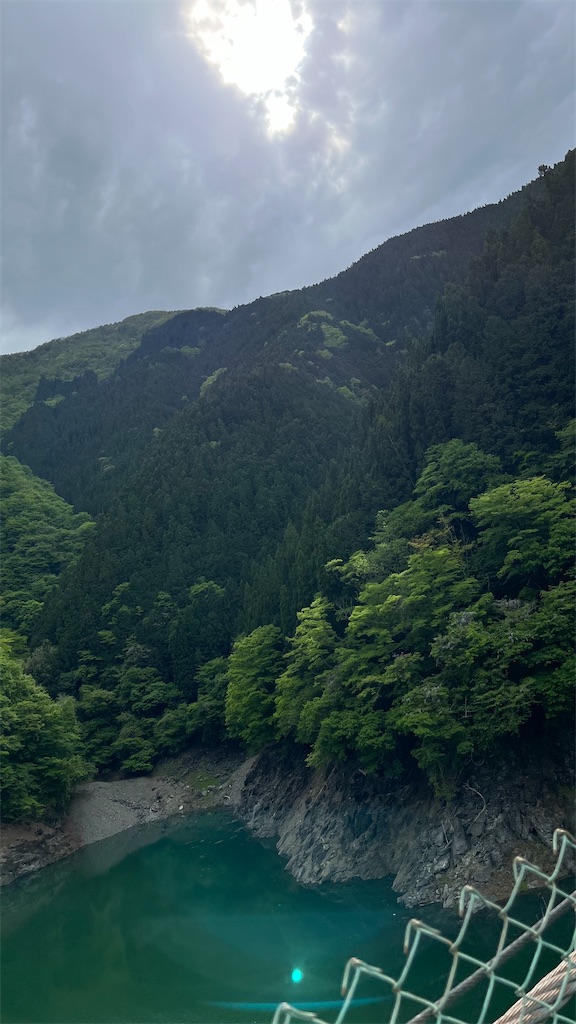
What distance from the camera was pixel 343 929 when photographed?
14.3 meters

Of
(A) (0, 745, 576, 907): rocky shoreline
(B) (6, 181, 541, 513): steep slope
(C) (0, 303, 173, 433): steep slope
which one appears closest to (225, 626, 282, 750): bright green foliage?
(A) (0, 745, 576, 907): rocky shoreline

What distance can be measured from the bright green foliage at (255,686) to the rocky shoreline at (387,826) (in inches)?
58.0

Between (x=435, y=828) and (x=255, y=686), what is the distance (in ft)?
38.0

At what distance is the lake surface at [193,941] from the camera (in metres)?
11.9

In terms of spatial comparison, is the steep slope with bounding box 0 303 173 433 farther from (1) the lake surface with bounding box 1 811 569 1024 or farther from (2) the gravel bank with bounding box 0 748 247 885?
(1) the lake surface with bounding box 1 811 569 1024

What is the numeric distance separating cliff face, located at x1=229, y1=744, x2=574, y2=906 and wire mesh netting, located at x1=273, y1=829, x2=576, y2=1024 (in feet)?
3.23

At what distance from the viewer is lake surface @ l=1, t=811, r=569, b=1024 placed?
11.9 metres

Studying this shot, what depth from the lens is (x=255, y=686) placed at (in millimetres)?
27203

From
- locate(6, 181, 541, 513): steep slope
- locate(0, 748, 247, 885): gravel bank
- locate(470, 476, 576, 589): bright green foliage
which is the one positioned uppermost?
locate(6, 181, 541, 513): steep slope

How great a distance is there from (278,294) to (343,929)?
85.1 metres

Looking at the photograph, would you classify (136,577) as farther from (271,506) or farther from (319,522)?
(319,522)

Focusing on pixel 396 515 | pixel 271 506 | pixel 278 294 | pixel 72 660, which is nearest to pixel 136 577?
pixel 72 660

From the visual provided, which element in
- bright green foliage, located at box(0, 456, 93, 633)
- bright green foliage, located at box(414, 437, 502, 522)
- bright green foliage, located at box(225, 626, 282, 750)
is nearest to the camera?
bright green foliage, located at box(414, 437, 502, 522)

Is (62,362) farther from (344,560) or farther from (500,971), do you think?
(500,971)
